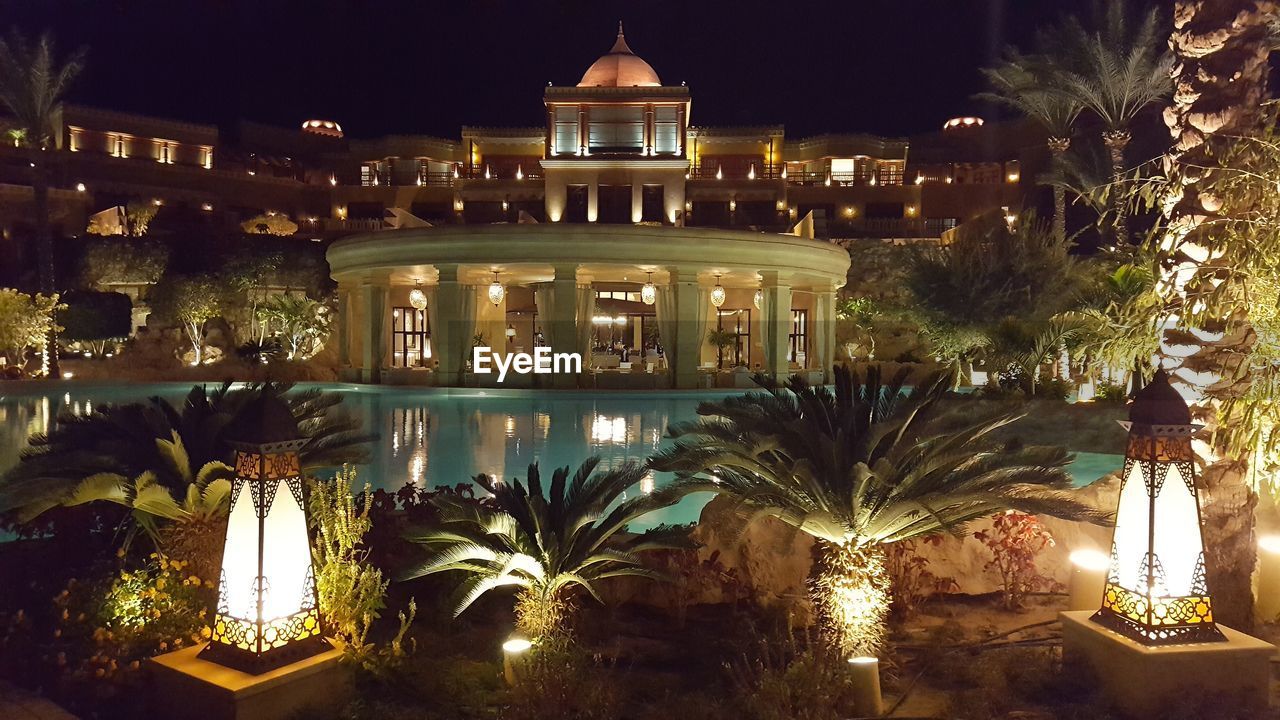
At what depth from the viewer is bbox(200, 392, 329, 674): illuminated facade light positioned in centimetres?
430

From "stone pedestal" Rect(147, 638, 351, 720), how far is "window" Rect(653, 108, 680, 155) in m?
36.9

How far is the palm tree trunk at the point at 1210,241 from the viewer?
5.86m

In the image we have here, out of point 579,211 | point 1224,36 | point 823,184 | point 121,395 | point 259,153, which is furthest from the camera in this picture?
point 259,153

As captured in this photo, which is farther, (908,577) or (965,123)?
(965,123)

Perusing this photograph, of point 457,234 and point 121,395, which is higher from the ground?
point 457,234

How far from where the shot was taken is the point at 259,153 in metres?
53.8

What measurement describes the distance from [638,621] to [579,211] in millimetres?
36424

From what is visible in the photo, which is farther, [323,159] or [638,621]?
[323,159]

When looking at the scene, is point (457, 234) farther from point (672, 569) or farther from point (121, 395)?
point (672, 569)

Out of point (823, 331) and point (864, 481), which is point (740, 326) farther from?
point (864, 481)

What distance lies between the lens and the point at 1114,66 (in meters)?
30.8

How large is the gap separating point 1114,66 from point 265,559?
3442 centimetres

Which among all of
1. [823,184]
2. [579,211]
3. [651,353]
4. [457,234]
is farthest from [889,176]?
[457,234]

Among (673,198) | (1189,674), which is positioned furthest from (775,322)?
(1189,674)
